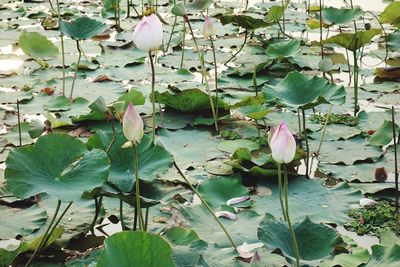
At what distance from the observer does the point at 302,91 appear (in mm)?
2225

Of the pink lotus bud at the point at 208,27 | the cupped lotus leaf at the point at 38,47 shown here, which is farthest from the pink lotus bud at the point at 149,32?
the cupped lotus leaf at the point at 38,47

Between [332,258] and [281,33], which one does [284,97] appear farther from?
[281,33]

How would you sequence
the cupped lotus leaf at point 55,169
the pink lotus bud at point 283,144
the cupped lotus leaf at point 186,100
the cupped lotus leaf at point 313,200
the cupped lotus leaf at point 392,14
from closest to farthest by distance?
the pink lotus bud at point 283,144 → the cupped lotus leaf at point 55,169 → the cupped lotus leaf at point 313,200 → the cupped lotus leaf at point 186,100 → the cupped lotus leaf at point 392,14

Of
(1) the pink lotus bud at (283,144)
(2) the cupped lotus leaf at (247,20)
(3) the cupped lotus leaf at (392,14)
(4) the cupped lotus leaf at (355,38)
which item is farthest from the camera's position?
(3) the cupped lotus leaf at (392,14)

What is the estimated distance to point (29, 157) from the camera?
164 centimetres

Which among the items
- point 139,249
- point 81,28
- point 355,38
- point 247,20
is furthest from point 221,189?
point 247,20

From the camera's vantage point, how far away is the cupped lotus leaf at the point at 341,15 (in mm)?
3227

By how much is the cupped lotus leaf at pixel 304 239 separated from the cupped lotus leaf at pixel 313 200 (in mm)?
339

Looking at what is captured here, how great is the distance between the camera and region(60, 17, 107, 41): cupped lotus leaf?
289 cm

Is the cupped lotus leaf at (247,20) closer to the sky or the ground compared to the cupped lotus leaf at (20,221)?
closer to the sky

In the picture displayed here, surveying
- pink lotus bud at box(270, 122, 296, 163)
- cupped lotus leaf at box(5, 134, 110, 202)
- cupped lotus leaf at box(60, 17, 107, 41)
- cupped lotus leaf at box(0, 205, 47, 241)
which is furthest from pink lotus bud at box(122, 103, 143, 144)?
cupped lotus leaf at box(60, 17, 107, 41)

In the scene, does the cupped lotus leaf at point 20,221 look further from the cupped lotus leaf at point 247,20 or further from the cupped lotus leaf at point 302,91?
the cupped lotus leaf at point 247,20

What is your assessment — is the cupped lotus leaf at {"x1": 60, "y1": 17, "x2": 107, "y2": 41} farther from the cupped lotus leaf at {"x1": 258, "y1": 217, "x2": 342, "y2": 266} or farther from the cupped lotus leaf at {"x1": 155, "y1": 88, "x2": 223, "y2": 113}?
the cupped lotus leaf at {"x1": 258, "y1": 217, "x2": 342, "y2": 266}

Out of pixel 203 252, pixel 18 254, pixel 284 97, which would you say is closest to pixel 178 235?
pixel 203 252
